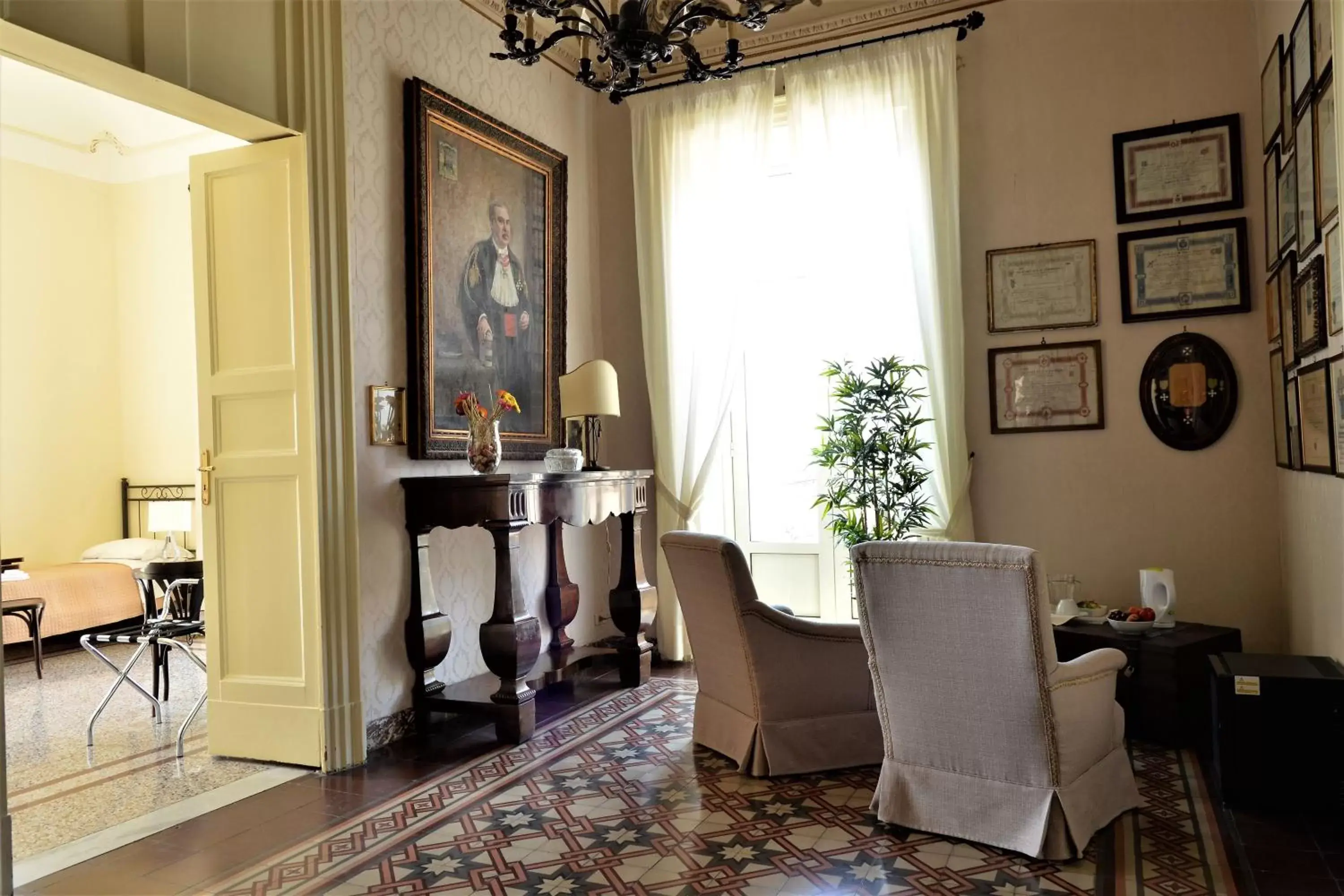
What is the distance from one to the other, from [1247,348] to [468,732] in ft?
14.0

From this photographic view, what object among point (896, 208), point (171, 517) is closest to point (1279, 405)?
point (896, 208)

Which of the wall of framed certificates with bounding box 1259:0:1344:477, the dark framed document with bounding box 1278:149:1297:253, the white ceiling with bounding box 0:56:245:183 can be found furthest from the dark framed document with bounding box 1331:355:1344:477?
the white ceiling with bounding box 0:56:245:183

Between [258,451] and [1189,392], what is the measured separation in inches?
177

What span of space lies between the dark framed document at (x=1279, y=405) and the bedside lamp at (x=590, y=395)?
3.13 m

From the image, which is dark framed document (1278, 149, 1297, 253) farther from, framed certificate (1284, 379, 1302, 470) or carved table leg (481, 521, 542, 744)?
carved table leg (481, 521, 542, 744)

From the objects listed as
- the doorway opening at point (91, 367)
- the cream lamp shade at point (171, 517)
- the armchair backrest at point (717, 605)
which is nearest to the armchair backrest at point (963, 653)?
the armchair backrest at point (717, 605)

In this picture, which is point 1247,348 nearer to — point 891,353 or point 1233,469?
point 1233,469

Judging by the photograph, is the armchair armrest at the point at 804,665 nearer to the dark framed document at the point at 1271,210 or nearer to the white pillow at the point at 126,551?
the dark framed document at the point at 1271,210

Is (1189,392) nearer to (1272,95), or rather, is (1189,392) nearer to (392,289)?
(1272,95)

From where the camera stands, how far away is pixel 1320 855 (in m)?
2.80

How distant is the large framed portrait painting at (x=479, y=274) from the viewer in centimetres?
448

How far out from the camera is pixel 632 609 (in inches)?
211

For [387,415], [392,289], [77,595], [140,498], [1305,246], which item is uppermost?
[392,289]

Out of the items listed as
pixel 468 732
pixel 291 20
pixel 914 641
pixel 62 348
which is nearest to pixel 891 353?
pixel 914 641
